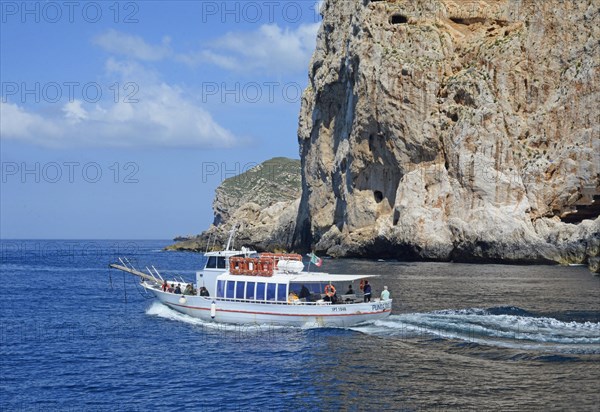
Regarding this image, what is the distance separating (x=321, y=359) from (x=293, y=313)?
7.64m

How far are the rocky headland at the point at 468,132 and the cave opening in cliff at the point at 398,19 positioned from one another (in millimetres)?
222

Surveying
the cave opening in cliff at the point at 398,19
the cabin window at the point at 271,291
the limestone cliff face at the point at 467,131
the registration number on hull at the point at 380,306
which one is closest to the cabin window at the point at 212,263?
the cabin window at the point at 271,291

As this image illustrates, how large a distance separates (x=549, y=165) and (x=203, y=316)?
5608cm

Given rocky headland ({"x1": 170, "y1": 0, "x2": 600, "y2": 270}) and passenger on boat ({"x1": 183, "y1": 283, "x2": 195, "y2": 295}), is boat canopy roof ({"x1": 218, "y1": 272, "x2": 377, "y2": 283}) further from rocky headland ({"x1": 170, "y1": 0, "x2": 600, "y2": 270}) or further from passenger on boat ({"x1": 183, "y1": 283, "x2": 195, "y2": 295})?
rocky headland ({"x1": 170, "y1": 0, "x2": 600, "y2": 270})

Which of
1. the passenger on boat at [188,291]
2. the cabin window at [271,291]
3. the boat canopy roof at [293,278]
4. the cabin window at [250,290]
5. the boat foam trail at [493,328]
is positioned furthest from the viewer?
the passenger on boat at [188,291]

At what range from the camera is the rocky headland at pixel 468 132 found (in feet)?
256

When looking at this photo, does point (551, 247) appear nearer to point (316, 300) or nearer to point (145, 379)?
point (316, 300)

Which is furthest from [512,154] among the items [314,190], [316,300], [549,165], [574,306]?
[316,300]

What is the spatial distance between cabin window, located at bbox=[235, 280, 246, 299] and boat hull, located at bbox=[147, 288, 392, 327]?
393 mm

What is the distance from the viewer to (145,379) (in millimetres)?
25312

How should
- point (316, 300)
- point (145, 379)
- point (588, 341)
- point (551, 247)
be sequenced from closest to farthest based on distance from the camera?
point (145, 379)
point (588, 341)
point (316, 300)
point (551, 247)

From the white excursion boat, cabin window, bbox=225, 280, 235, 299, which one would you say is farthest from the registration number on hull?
cabin window, bbox=225, 280, 235, 299

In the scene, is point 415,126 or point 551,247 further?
point 415,126

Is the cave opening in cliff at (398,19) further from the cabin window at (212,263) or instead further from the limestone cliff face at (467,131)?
the cabin window at (212,263)
